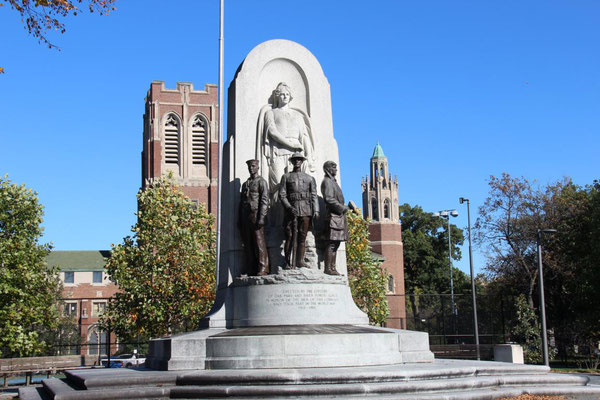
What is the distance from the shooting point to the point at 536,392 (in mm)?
10391

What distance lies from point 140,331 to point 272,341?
20553 millimetres

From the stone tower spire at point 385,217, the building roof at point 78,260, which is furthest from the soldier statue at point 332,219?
the building roof at point 78,260

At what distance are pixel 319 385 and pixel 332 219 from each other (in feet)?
14.9

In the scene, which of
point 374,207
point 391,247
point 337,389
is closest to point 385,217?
point 374,207

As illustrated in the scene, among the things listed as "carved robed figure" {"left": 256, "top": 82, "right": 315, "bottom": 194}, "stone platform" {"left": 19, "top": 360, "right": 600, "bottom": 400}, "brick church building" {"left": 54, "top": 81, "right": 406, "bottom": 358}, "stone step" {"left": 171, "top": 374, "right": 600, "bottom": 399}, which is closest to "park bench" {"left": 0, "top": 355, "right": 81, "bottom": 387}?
"stone platform" {"left": 19, "top": 360, "right": 600, "bottom": 400}

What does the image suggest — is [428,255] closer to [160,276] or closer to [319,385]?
[160,276]

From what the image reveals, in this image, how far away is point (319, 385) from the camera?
31.0 feet

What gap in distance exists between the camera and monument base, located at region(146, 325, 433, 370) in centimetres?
1096

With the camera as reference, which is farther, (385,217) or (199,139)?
(385,217)

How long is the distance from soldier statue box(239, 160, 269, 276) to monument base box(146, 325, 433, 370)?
1.67 meters

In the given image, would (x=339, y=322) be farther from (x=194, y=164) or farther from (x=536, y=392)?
(x=194, y=164)

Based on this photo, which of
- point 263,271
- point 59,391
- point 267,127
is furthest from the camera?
point 267,127

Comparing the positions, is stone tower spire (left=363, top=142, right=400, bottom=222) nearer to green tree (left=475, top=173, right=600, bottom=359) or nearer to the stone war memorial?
green tree (left=475, top=173, right=600, bottom=359)

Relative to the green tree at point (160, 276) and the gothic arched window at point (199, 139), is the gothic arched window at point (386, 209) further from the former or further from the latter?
the green tree at point (160, 276)
